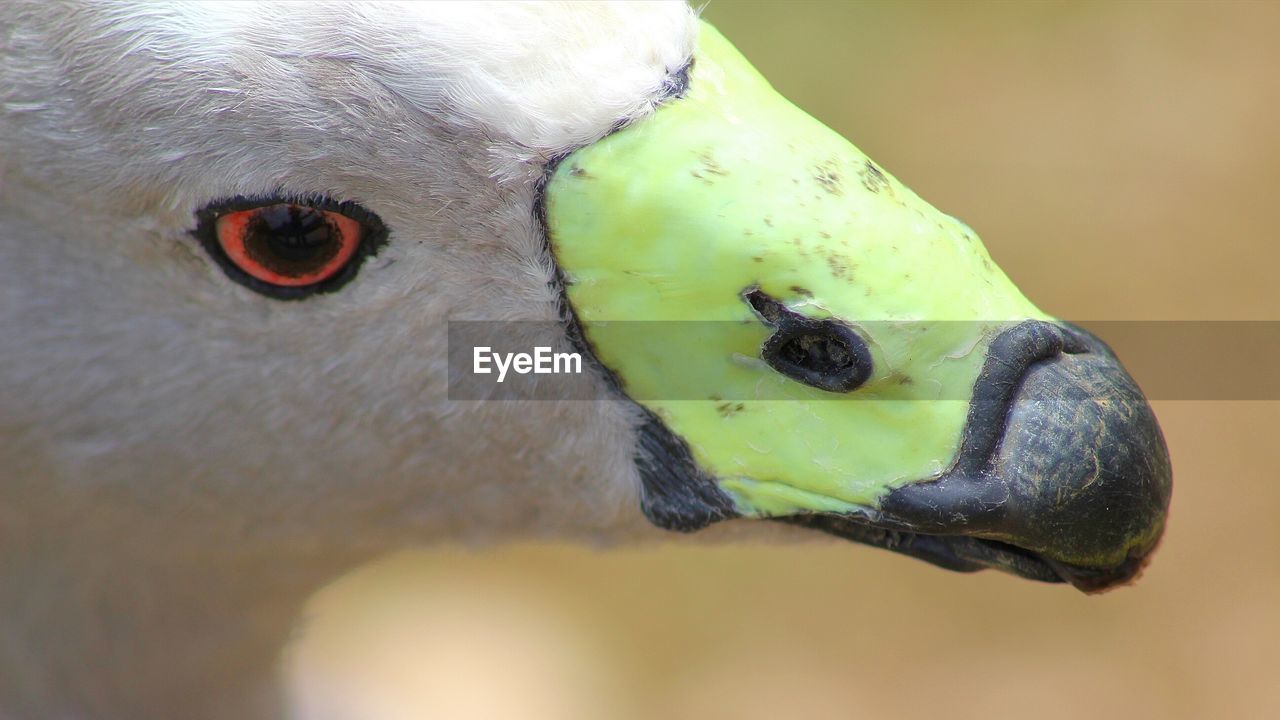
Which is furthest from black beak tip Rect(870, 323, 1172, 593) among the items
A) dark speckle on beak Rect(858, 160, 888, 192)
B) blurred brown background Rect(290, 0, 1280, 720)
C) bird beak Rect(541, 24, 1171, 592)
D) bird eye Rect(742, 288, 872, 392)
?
blurred brown background Rect(290, 0, 1280, 720)

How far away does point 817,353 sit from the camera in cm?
164

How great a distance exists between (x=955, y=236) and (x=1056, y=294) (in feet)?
14.1

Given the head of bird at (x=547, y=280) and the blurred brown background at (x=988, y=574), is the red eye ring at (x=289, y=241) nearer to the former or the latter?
the head of bird at (x=547, y=280)

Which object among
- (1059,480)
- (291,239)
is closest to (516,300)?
(291,239)

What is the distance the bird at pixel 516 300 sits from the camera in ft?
5.25

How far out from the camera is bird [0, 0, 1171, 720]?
160 centimetres

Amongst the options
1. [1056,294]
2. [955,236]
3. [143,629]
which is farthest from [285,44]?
[1056,294]

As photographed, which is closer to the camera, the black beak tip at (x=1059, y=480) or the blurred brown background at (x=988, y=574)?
the black beak tip at (x=1059, y=480)

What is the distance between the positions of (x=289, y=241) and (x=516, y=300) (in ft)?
1.03

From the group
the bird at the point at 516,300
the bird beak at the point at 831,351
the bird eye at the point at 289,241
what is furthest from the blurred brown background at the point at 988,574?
the bird beak at the point at 831,351

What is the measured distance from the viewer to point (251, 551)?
2.04 metres

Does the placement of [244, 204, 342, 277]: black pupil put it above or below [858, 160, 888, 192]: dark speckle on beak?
below

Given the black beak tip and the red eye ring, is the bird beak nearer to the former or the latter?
the black beak tip

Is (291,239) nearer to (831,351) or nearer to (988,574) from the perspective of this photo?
(831,351)
